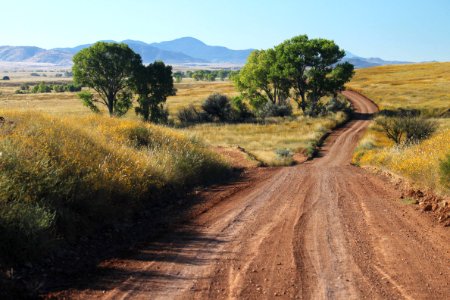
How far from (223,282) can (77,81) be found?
48958 millimetres

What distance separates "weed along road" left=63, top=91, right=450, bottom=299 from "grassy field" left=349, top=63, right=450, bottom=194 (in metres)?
1.26

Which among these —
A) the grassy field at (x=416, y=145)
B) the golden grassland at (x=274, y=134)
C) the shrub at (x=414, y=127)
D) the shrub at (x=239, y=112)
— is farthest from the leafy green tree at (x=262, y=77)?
the shrub at (x=414, y=127)

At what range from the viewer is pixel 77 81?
5062cm

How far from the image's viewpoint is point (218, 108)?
58.3 meters

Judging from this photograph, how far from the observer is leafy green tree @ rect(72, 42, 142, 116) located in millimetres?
50125

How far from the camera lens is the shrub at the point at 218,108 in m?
58.2

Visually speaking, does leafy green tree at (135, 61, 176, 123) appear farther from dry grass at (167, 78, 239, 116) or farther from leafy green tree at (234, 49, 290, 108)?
leafy green tree at (234, 49, 290, 108)

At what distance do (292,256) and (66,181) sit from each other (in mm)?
4783

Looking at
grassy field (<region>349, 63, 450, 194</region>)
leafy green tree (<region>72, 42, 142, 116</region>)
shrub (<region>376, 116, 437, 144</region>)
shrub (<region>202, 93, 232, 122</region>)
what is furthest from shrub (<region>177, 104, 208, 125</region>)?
shrub (<region>376, 116, 437, 144</region>)

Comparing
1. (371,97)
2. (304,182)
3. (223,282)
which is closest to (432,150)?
(304,182)

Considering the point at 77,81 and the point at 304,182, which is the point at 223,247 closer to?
the point at 304,182

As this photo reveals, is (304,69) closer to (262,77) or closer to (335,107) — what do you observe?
(262,77)

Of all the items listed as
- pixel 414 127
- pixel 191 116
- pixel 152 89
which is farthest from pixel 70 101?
pixel 414 127

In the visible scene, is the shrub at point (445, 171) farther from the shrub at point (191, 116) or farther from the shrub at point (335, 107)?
the shrub at point (335, 107)
